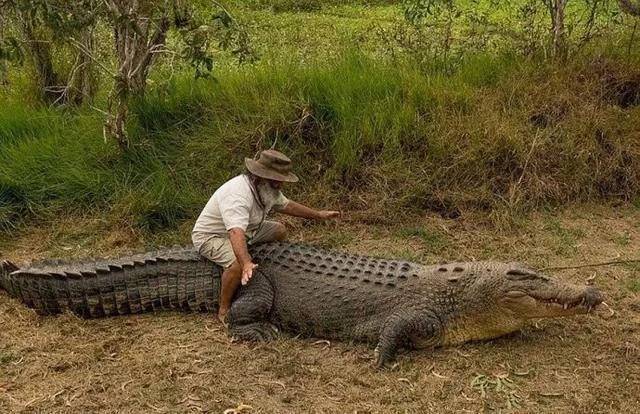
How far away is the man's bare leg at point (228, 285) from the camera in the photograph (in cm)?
433

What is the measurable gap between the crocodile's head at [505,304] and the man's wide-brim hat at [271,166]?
1222 millimetres

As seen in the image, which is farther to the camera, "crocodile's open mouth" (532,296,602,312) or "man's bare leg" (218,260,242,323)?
"man's bare leg" (218,260,242,323)

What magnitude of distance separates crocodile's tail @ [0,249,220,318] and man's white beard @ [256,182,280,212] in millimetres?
508

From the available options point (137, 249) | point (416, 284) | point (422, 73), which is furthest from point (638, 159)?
point (137, 249)

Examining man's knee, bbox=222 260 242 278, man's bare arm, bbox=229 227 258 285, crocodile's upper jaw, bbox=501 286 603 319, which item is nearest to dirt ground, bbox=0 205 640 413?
crocodile's upper jaw, bbox=501 286 603 319

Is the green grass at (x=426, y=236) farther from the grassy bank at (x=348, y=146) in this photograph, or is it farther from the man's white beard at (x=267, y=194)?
the man's white beard at (x=267, y=194)

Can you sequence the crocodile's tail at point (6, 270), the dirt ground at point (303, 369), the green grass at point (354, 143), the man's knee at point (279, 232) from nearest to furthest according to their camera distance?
the dirt ground at point (303, 369) < the crocodile's tail at point (6, 270) < the man's knee at point (279, 232) < the green grass at point (354, 143)

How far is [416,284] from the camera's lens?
166 inches

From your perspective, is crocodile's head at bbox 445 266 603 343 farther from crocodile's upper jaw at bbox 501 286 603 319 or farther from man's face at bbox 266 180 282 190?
man's face at bbox 266 180 282 190

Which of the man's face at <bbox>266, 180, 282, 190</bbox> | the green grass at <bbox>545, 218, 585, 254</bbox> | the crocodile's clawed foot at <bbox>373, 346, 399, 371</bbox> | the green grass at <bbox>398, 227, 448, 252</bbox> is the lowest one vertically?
the green grass at <bbox>545, 218, 585, 254</bbox>

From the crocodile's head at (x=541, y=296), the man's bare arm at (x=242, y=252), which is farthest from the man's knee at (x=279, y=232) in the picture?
the crocodile's head at (x=541, y=296)

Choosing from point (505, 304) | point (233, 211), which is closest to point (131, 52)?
point (233, 211)

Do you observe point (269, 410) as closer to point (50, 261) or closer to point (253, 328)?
point (253, 328)

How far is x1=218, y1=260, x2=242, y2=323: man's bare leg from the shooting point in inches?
170
